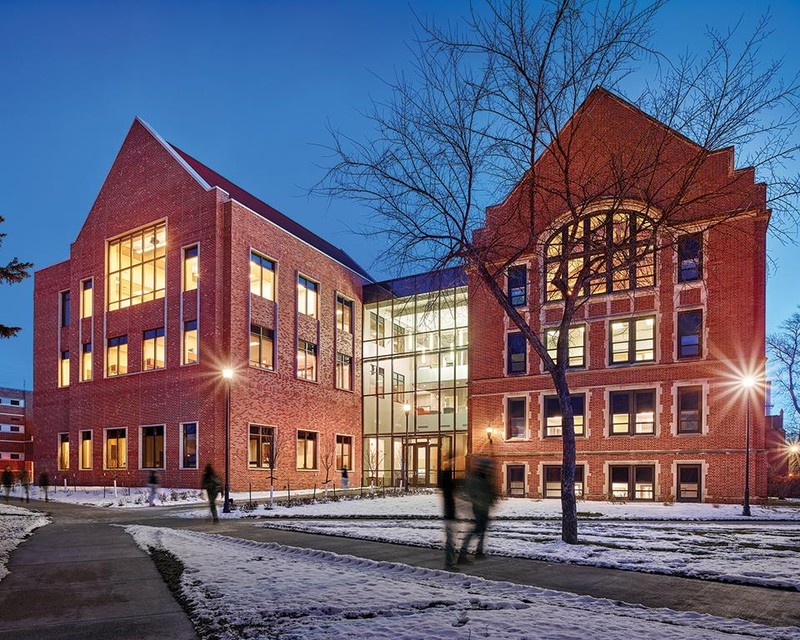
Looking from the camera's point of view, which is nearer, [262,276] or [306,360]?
[262,276]

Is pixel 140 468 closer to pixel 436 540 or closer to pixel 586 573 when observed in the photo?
pixel 436 540

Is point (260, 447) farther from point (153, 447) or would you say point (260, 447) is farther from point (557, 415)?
point (557, 415)

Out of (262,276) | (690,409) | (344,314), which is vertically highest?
(262,276)

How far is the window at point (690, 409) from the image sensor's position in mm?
25609

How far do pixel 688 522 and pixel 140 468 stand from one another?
29.2 meters

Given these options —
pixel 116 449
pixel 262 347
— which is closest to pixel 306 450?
pixel 262 347

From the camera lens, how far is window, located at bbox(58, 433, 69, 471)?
1543 inches

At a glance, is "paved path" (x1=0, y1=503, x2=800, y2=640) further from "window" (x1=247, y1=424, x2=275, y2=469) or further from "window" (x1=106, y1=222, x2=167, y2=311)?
"window" (x1=106, y1=222, x2=167, y2=311)

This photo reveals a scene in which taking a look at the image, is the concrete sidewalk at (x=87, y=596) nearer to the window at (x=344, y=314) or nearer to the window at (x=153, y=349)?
the window at (x=153, y=349)

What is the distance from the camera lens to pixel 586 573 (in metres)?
8.95

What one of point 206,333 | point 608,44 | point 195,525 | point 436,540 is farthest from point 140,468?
point 608,44

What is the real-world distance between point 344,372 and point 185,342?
41.1 ft

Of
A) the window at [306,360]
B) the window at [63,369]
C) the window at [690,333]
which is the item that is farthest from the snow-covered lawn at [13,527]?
the window at [690,333]

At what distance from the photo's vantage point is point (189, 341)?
33.6 metres
